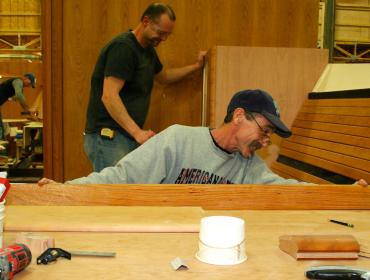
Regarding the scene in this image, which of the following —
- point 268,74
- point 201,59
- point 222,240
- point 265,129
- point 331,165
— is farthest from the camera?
point 201,59

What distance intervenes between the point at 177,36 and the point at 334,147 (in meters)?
1.58

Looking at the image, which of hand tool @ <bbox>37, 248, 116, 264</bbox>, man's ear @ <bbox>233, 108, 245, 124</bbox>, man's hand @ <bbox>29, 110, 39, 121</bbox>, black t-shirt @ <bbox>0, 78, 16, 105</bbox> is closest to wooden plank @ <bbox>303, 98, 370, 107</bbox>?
man's ear @ <bbox>233, 108, 245, 124</bbox>

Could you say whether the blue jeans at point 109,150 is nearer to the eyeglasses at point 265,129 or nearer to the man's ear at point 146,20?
the man's ear at point 146,20

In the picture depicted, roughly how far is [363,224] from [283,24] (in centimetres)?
246

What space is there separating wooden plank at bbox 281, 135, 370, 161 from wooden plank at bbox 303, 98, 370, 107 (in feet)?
0.73

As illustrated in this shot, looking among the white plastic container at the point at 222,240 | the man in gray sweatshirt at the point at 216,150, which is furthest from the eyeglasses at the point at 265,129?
the white plastic container at the point at 222,240

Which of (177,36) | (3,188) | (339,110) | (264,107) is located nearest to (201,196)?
(264,107)

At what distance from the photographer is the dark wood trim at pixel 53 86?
3.40m

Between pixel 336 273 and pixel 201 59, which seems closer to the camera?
pixel 336 273

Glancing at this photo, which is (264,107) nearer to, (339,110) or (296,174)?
(339,110)

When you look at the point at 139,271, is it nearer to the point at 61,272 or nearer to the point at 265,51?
the point at 61,272

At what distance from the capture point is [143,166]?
1968 mm

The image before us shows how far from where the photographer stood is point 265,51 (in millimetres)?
3086

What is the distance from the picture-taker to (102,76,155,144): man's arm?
8.77 ft
